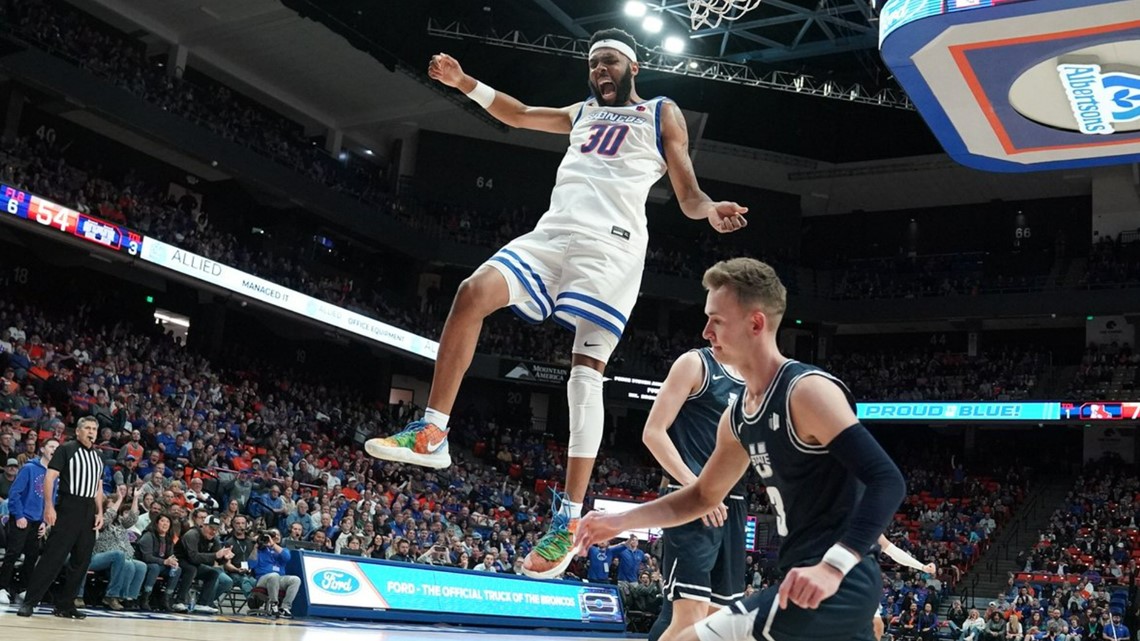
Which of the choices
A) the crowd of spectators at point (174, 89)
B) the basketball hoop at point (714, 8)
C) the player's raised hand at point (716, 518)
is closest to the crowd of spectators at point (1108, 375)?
the basketball hoop at point (714, 8)

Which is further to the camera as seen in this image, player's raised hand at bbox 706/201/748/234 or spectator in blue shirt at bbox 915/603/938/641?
spectator in blue shirt at bbox 915/603/938/641

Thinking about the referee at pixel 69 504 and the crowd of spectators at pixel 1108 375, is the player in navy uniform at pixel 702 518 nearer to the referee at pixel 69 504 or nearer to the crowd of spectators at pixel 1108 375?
the referee at pixel 69 504

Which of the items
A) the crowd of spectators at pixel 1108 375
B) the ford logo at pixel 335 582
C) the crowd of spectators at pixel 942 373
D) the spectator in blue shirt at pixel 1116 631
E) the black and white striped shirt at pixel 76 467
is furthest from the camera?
the crowd of spectators at pixel 942 373

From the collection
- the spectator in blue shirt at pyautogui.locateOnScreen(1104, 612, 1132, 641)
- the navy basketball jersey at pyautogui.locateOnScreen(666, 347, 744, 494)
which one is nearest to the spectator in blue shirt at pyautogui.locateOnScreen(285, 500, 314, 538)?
the navy basketball jersey at pyautogui.locateOnScreen(666, 347, 744, 494)

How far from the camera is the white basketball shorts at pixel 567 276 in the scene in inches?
199

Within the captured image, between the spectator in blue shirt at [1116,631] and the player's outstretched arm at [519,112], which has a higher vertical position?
the player's outstretched arm at [519,112]

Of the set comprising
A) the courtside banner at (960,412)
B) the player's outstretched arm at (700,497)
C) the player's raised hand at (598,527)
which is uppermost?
the courtside banner at (960,412)

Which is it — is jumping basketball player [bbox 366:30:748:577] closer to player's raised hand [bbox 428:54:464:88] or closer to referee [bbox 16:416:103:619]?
player's raised hand [bbox 428:54:464:88]

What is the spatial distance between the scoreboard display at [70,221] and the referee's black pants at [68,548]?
544 inches

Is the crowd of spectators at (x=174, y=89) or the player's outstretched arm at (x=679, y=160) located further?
the crowd of spectators at (x=174, y=89)

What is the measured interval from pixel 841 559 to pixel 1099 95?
14662 mm

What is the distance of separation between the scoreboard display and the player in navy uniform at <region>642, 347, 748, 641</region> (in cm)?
2032

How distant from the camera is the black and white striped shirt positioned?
10.4 metres

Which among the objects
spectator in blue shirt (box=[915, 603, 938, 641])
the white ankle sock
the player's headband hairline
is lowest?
spectator in blue shirt (box=[915, 603, 938, 641])
